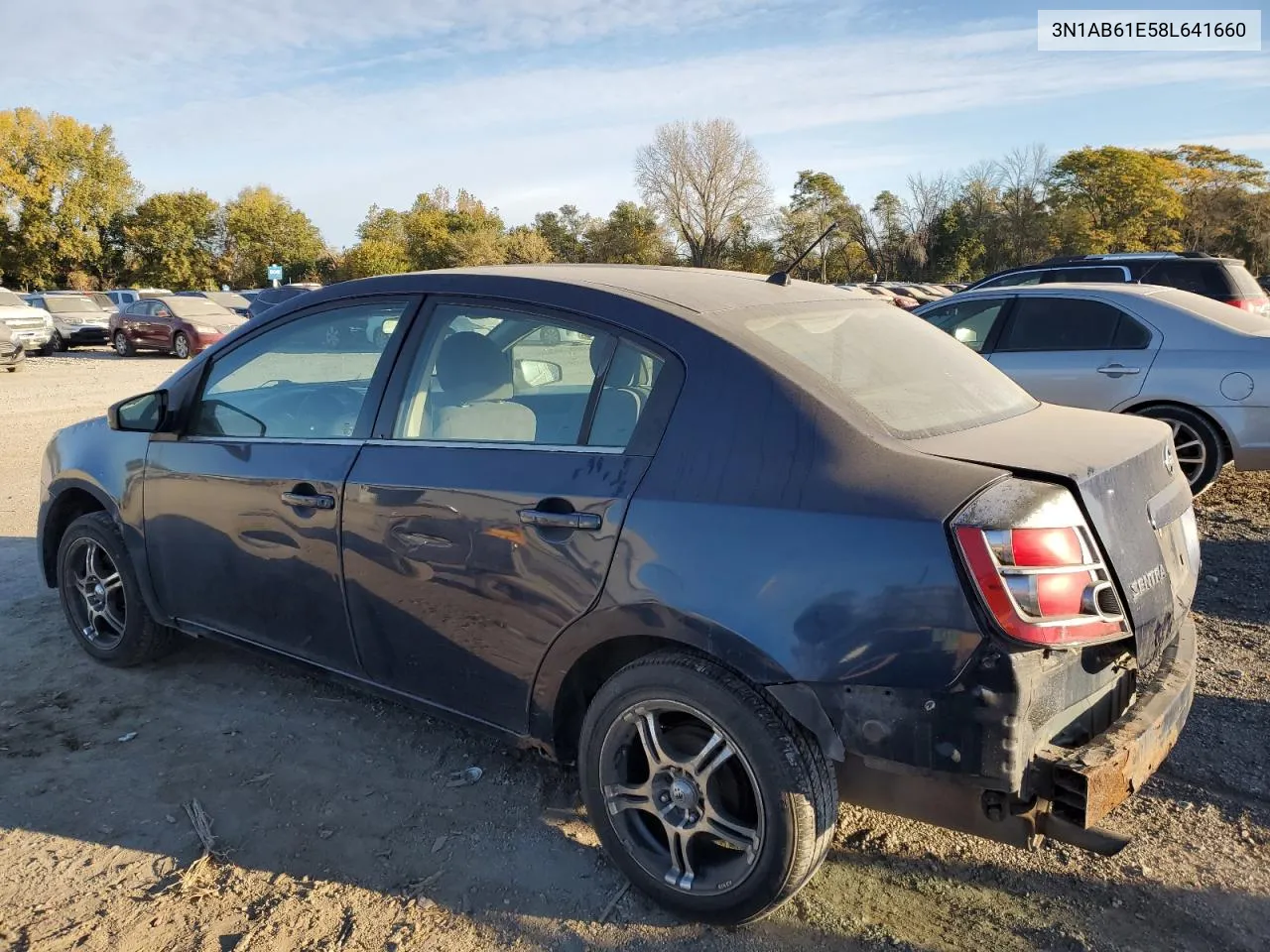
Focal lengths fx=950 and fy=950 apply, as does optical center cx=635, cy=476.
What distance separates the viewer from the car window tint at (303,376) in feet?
11.2

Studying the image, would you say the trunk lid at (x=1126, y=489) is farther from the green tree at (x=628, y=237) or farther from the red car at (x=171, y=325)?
the green tree at (x=628, y=237)

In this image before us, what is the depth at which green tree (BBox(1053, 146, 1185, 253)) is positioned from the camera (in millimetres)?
56031

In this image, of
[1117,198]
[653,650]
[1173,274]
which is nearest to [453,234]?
[1117,198]

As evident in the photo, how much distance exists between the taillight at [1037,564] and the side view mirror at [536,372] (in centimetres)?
147

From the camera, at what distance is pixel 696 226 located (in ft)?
188

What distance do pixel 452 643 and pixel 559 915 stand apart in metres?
0.86

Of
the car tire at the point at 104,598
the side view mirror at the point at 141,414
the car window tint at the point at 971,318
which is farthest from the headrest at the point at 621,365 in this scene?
the car window tint at the point at 971,318

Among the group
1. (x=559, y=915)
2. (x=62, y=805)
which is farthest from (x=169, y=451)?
(x=559, y=915)

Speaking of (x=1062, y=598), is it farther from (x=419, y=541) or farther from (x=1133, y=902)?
(x=419, y=541)

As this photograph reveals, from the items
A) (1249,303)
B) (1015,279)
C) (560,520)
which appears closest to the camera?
(560,520)

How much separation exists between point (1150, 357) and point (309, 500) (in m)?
6.16

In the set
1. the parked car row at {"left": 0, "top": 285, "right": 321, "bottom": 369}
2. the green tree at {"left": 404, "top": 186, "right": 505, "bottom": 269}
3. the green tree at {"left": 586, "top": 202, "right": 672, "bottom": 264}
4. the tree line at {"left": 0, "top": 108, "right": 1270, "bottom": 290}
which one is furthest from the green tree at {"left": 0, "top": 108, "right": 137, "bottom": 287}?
the parked car row at {"left": 0, "top": 285, "right": 321, "bottom": 369}

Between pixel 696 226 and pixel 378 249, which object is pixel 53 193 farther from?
pixel 696 226

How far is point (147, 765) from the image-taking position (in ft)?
11.6
